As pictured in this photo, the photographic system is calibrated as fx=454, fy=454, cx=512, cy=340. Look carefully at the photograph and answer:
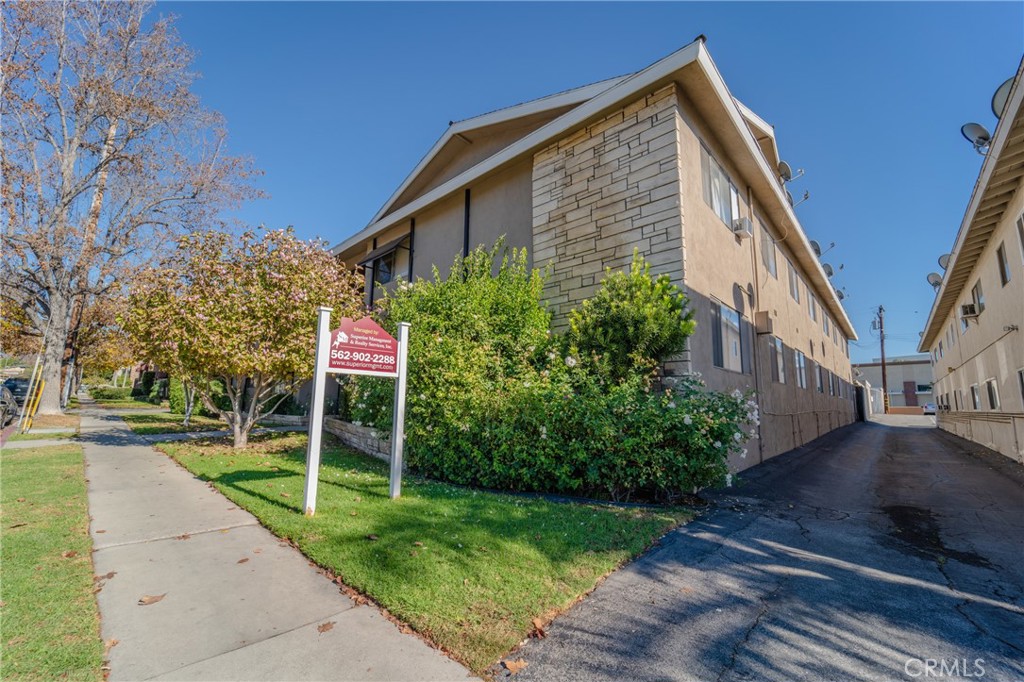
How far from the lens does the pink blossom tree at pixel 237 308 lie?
8.01m

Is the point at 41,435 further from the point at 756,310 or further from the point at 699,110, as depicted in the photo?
the point at 756,310

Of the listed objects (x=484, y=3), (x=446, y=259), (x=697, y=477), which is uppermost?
(x=484, y=3)

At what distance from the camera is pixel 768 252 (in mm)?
11523

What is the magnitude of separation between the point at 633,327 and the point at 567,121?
→ 182 inches

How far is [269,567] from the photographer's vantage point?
11.0ft

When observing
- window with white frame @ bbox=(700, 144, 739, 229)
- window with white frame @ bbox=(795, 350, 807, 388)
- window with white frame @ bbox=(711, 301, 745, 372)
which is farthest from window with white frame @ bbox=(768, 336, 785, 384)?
window with white frame @ bbox=(700, 144, 739, 229)

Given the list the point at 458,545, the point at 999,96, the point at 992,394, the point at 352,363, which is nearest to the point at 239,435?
the point at 352,363

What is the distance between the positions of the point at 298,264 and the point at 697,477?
25.8 feet

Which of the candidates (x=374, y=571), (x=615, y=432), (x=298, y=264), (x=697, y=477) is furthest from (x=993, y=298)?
(x=298, y=264)

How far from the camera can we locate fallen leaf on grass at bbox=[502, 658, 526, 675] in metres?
2.21

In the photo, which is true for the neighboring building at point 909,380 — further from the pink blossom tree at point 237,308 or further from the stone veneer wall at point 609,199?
the pink blossom tree at point 237,308

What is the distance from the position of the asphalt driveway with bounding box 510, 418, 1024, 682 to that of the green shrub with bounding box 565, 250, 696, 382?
2.11 meters

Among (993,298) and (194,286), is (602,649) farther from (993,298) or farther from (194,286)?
(993,298)

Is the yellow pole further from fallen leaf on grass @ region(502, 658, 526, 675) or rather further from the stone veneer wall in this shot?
fallen leaf on grass @ region(502, 658, 526, 675)
